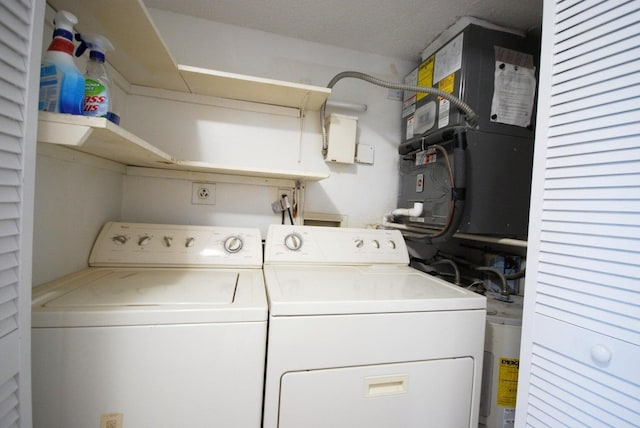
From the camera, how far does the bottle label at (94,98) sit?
683mm

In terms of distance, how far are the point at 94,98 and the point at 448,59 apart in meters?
1.55

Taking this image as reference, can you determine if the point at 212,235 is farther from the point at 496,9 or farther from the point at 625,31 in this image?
the point at 496,9

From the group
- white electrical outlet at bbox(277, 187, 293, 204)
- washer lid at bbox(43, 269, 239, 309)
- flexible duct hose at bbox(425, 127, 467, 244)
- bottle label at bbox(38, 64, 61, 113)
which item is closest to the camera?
bottle label at bbox(38, 64, 61, 113)

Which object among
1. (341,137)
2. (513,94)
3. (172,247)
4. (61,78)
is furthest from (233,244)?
(513,94)

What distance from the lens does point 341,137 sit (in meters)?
1.55

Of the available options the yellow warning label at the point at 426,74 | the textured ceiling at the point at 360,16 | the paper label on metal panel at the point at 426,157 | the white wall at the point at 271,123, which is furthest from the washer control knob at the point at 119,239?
the yellow warning label at the point at 426,74

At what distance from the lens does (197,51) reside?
4.76ft

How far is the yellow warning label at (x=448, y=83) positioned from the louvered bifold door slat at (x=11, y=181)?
4.98ft

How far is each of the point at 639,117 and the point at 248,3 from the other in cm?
159

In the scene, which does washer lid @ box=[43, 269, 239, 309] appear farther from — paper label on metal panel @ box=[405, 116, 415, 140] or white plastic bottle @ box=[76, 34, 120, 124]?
paper label on metal panel @ box=[405, 116, 415, 140]

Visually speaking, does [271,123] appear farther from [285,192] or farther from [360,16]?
[360,16]

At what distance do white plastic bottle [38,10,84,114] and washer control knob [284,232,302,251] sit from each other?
0.88 m

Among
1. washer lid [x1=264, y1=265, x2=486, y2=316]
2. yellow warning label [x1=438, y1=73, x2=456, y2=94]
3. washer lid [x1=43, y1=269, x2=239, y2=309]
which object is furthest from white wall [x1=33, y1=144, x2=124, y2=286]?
yellow warning label [x1=438, y1=73, x2=456, y2=94]

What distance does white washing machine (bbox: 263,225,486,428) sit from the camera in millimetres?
742
